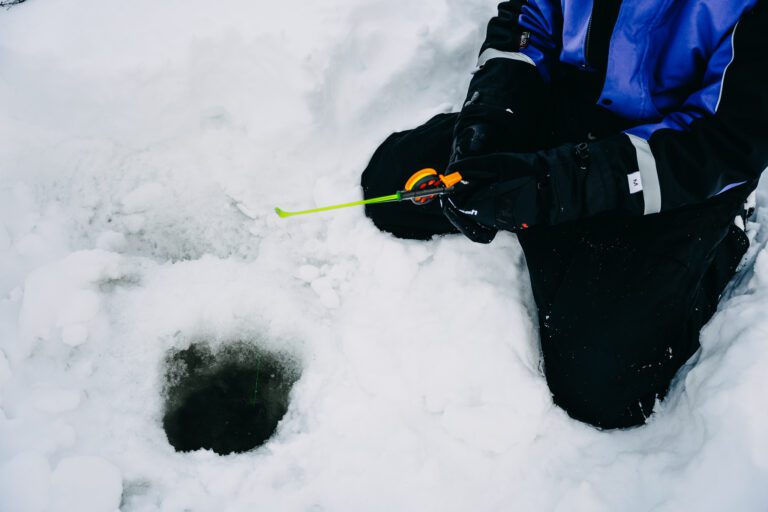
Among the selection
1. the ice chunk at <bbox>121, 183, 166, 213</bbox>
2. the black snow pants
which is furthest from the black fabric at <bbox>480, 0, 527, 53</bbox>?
the ice chunk at <bbox>121, 183, 166, 213</bbox>

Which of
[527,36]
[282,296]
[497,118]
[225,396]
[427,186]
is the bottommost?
[225,396]

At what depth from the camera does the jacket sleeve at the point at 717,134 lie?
1.36 m

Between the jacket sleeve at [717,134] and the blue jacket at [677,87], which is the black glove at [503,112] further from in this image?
the jacket sleeve at [717,134]

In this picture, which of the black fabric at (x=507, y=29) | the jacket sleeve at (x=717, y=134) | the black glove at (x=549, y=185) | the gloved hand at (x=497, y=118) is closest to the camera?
the jacket sleeve at (x=717, y=134)

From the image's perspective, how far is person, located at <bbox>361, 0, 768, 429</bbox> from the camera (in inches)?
57.2

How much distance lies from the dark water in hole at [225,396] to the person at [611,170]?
773 millimetres

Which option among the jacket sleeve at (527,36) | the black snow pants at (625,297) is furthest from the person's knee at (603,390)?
the jacket sleeve at (527,36)

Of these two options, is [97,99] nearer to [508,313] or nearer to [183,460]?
[183,460]

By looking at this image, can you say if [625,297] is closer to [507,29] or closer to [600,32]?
[600,32]

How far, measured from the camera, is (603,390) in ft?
5.70

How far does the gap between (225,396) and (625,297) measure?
5.06ft

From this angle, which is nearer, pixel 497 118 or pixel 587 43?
pixel 587 43

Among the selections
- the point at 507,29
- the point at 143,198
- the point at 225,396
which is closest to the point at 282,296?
the point at 225,396

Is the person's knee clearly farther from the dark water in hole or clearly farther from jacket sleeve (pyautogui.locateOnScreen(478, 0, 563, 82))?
jacket sleeve (pyautogui.locateOnScreen(478, 0, 563, 82))
